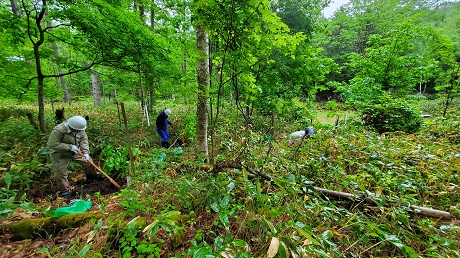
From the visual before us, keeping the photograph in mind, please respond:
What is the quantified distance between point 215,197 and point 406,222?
191 centimetres

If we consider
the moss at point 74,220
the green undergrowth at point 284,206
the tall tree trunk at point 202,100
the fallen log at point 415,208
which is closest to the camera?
the green undergrowth at point 284,206

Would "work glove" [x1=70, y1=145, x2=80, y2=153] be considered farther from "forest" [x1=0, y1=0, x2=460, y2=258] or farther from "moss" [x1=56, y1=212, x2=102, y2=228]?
"moss" [x1=56, y1=212, x2=102, y2=228]

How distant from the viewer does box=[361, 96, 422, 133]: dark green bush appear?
18.3 feet

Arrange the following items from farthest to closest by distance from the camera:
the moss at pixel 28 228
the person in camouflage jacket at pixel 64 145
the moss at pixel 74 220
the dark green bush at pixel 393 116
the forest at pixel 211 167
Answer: the dark green bush at pixel 393 116 → the person in camouflage jacket at pixel 64 145 → the moss at pixel 74 220 → the moss at pixel 28 228 → the forest at pixel 211 167

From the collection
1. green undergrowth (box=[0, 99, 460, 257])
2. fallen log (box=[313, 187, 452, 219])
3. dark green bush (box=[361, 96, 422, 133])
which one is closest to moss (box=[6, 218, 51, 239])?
green undergrowth (box=[0, 99, 460, 257])

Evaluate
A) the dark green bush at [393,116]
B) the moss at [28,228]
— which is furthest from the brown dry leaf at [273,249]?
the dark green bush at [393,116]

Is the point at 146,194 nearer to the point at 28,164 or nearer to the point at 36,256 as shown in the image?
the point at 36,256

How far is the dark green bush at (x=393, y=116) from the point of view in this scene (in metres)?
5.57

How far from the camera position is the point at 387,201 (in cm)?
214

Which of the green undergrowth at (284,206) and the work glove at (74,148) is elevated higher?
the work glove at (74,148)

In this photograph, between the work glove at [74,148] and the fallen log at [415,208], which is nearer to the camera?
the fallen log at [415,208]

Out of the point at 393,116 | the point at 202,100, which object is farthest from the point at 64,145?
the point at 393,116

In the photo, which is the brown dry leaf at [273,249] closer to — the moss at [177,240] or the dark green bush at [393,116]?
the moss at [177,240]

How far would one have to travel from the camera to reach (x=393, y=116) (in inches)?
230
